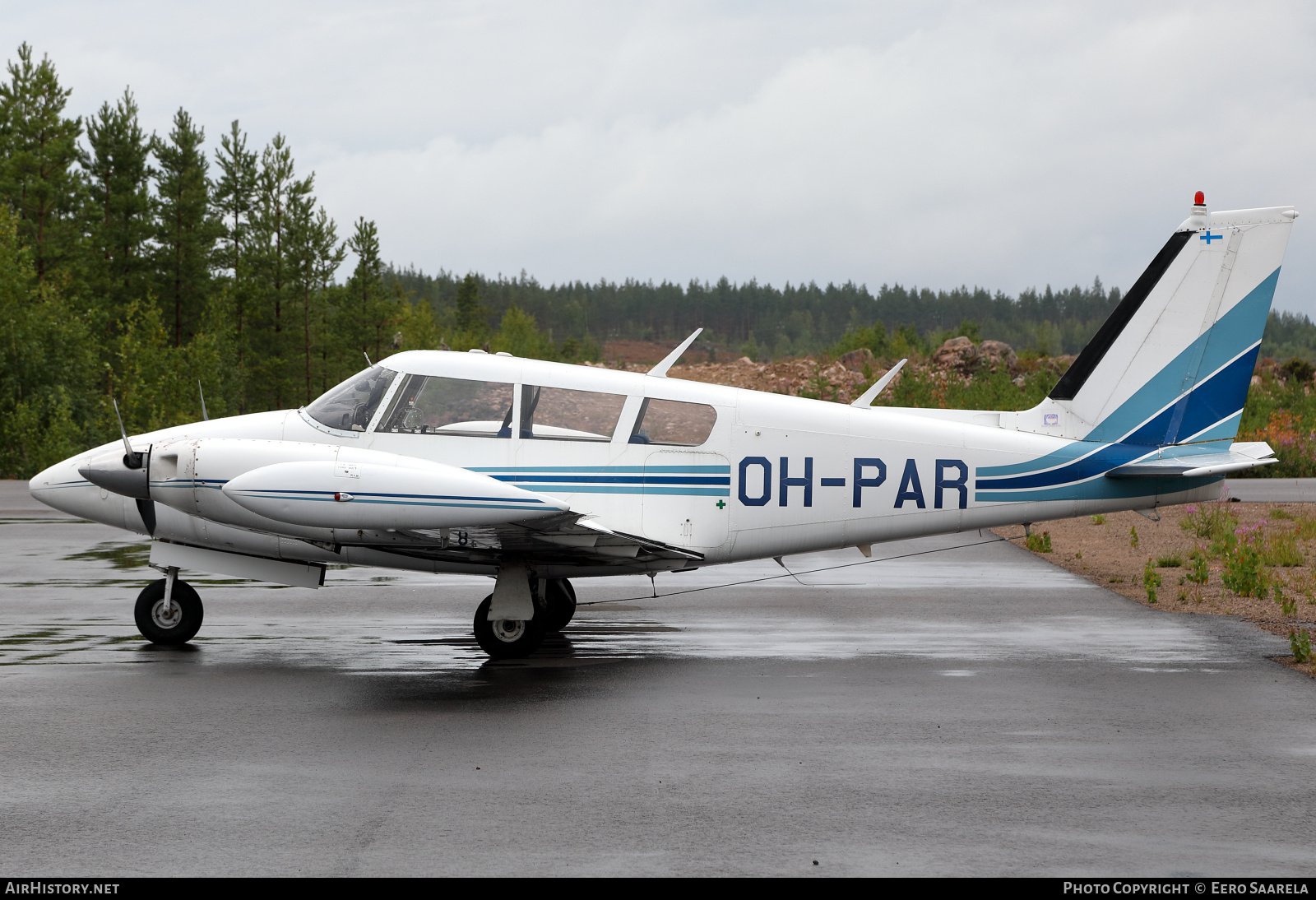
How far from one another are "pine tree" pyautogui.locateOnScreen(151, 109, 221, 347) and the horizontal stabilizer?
5690 cm

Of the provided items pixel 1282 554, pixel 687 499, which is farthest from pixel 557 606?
pixel 1282 554

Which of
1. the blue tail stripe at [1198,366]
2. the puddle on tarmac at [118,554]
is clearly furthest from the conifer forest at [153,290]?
the blue tail stripe at [1198,366]

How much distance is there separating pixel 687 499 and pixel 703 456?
39 centimetres

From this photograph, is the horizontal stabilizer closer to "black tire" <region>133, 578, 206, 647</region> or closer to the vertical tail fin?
the vertical tail fin

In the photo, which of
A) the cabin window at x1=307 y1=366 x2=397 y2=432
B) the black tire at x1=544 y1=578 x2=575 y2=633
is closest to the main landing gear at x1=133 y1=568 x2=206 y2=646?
the cabin window at x1=307 y1=366 x2=397 y2=432

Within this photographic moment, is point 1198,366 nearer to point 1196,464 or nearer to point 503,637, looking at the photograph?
point 1196,464

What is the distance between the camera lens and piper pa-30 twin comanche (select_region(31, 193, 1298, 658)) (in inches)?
398

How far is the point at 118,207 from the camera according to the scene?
5941cm

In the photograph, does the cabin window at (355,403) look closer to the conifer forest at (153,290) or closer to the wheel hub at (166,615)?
the wheel hub at (166,615)

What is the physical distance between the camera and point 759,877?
5043mm

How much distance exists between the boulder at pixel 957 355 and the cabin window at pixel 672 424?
56.1 m

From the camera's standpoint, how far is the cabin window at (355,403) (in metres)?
10.2
